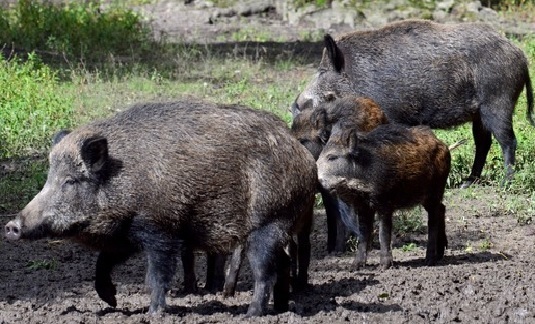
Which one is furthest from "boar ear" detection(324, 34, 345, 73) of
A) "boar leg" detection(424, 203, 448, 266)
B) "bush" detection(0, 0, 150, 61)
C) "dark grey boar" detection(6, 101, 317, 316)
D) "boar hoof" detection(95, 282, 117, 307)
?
"bush" detection(0, 0, 150, 61)

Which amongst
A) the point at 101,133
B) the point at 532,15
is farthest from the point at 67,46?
the point at 101,133

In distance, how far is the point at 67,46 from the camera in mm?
15609

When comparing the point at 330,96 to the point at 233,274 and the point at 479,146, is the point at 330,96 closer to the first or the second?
the point at 479,146

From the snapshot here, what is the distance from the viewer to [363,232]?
7.37m

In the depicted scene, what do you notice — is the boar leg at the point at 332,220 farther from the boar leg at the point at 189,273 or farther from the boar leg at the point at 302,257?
the boar leg at the point at 189,273

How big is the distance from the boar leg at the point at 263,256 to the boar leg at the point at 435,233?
1877mm

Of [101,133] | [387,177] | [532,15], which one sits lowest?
[532,15]

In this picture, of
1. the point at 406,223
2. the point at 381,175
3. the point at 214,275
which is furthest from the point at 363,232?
the point at 406,223

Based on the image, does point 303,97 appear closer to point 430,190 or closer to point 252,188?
point 430,190

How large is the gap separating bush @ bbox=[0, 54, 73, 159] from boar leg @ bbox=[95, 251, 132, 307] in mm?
4881

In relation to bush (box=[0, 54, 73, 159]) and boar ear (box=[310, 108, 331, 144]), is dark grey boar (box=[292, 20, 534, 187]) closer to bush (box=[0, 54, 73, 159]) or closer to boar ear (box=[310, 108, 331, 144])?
boar ear (box=[310, 108, 331, 144])

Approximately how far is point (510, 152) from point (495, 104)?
0.50 metres

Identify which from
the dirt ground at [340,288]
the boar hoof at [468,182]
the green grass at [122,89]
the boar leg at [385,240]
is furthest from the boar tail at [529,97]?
the boar leg at [385,240]

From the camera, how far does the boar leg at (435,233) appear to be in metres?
7.49
